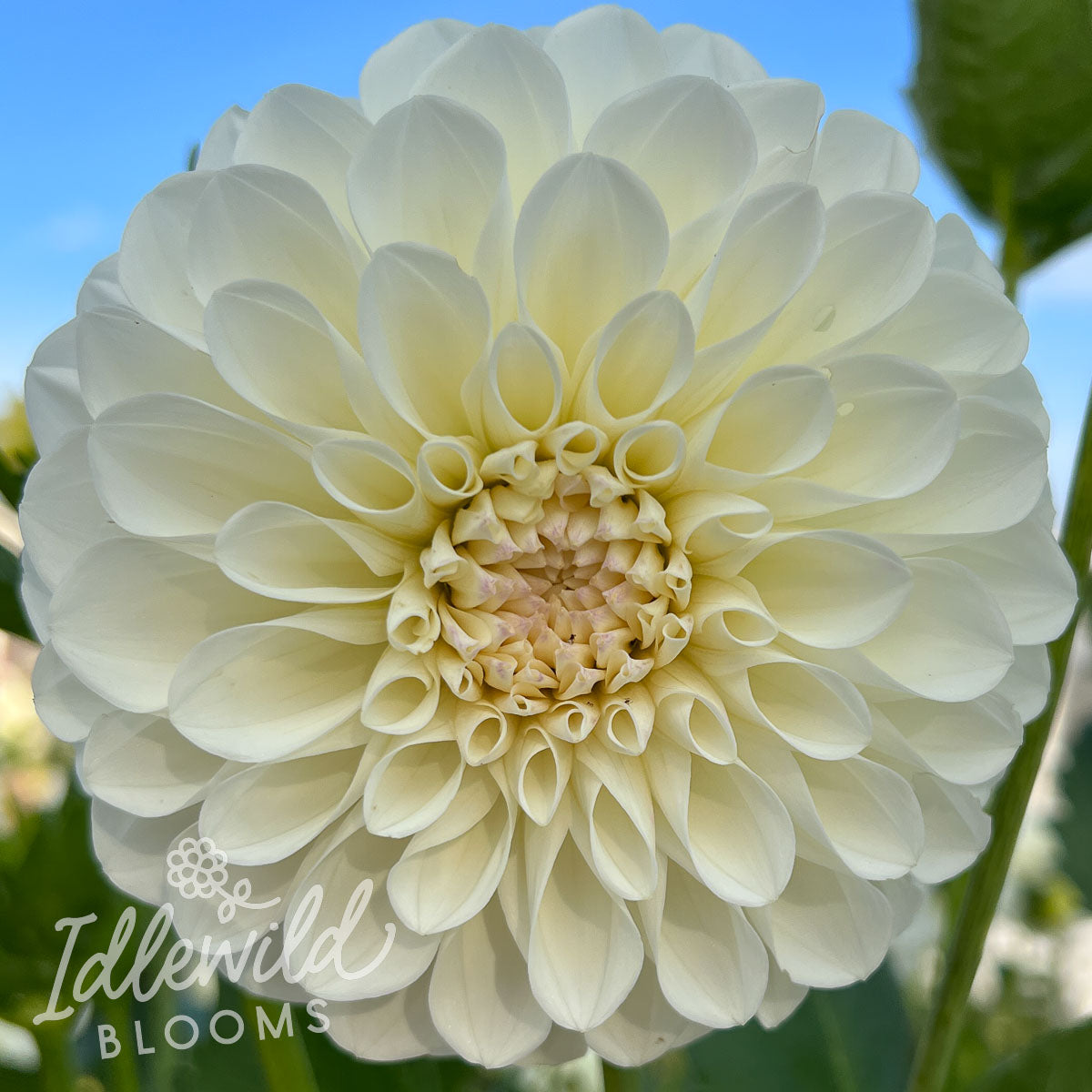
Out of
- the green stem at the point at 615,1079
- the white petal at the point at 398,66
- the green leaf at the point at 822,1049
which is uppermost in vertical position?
the white petal at the point at 398,66

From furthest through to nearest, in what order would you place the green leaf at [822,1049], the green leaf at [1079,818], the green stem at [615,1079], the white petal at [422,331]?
the green leaf at [1079,818]
the green leaf at [822,1049]
the green stem at [615,1079]
the white petal at [422,331]

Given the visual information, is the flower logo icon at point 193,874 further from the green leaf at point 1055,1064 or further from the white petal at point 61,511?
the green leaf at point 1055,1064

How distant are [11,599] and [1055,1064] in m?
0.66

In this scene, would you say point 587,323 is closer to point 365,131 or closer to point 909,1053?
point 365,131

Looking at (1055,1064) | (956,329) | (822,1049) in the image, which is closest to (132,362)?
(956,329)

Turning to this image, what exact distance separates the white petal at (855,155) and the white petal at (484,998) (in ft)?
1.37

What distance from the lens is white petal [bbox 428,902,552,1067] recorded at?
22.1 inches

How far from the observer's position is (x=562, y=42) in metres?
0.57

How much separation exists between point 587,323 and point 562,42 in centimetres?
14

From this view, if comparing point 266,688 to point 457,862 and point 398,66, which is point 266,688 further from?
point 398,66

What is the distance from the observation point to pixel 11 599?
25.9 inches

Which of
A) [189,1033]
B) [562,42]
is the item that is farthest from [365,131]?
[189,1033]

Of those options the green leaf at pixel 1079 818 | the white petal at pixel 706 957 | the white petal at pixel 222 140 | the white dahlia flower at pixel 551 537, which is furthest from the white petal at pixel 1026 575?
the green leaf at pixel 1079 818

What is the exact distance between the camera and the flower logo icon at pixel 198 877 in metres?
0.57
